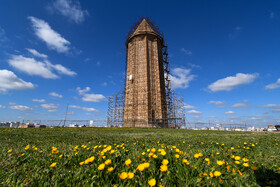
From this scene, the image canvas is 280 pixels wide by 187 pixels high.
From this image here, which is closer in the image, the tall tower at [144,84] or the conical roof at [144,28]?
the tall tower at [144,84]

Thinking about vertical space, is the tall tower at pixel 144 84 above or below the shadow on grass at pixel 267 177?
above

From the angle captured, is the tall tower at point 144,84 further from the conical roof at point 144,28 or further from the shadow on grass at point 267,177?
the shadow on grass at point 267,177

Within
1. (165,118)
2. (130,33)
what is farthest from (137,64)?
(165,118)

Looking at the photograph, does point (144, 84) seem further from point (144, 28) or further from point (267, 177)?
point (267, 177)

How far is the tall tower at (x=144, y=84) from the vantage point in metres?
25.7

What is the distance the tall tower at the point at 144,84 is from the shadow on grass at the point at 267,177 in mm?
23137

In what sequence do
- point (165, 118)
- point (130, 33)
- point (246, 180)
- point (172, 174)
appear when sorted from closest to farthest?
point (246, 180)
point (172, 174)
point (165, 118)
point (130, 33)

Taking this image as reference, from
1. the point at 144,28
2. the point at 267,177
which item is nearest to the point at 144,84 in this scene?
the point at 144,28

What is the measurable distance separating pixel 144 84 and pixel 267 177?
25.7m

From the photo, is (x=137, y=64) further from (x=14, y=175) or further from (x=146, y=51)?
(x=14, y=175)

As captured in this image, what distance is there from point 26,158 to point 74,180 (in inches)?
61.4

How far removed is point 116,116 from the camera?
28922mm

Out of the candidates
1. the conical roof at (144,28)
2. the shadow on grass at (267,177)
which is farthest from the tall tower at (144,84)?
the shadow on grass at (267,177)

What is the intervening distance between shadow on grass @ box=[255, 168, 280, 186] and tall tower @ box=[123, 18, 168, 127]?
23137 mm
